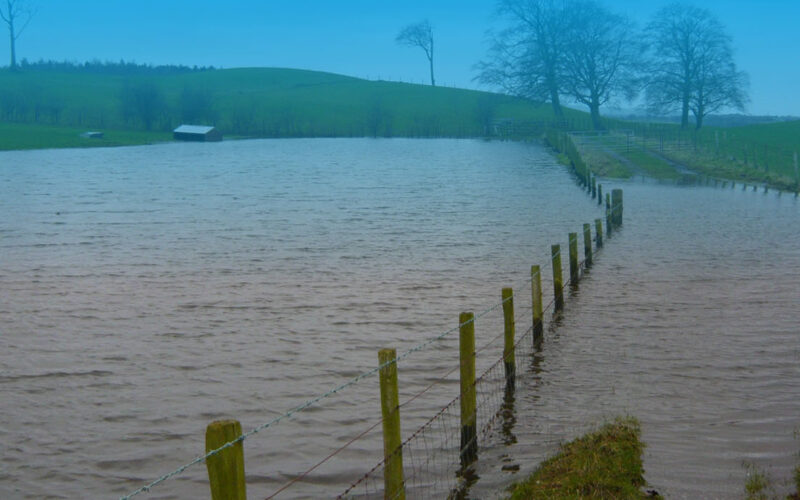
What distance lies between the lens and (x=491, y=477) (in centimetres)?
947

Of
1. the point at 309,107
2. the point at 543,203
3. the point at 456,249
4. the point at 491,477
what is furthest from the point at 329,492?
the point at 309,107

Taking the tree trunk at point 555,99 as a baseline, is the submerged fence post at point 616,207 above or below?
below

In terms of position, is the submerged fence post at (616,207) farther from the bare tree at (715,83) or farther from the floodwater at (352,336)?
the bare tree at (715,83)

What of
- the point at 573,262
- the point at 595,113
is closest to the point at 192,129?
the point at 595,113

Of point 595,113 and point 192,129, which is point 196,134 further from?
point 595,113

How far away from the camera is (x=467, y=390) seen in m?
9.98

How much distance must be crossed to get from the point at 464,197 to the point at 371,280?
22.8 m

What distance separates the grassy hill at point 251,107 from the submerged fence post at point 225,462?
9276 centimetres

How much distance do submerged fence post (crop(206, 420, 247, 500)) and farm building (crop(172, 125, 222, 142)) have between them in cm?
10387

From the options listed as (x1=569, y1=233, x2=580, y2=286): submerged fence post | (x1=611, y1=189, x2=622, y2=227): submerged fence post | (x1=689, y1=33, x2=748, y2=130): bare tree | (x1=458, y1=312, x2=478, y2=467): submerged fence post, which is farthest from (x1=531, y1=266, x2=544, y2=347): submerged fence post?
(x1=689, y1=33, x2=748, y2=130): bare tree

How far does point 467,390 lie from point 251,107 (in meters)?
122

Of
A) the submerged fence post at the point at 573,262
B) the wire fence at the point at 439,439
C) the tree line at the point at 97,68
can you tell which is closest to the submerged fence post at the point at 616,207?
the submerged fence post at the point at 573,262

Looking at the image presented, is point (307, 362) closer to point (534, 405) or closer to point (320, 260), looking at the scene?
point (534, 405)

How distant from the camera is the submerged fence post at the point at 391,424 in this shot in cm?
788
